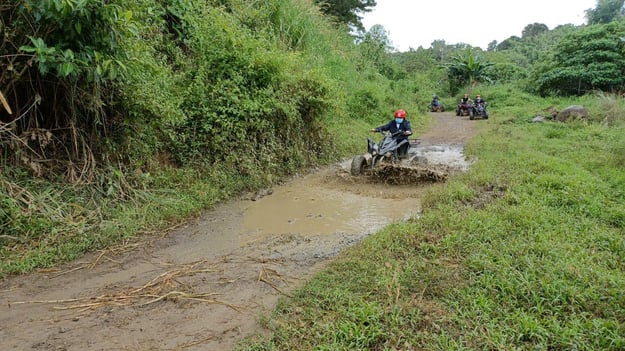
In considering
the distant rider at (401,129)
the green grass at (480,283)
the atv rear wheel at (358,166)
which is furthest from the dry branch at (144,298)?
the distant rider at (401,129)

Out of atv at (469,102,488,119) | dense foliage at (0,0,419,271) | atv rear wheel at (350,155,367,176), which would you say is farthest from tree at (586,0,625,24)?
dense foliage at (0,0,419,271)

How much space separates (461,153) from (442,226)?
246 inches

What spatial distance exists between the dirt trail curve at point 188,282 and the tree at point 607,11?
4939 cm

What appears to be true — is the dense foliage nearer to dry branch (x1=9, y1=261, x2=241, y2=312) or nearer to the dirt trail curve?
the dirt trail curve

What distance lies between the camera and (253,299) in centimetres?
322

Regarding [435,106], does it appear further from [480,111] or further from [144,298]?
[144,298]

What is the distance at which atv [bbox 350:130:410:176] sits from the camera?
306 inches

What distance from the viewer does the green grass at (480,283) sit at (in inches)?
101

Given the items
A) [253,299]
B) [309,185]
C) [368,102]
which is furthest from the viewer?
[368,102]

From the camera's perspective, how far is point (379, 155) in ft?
25.6

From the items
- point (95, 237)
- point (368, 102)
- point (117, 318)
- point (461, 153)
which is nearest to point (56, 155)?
point (95, 237)

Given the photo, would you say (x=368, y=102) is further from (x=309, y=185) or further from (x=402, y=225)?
(x=402, y=225)

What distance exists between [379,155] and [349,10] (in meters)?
18.7

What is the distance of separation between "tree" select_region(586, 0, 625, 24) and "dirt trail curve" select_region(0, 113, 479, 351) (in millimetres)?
49394
